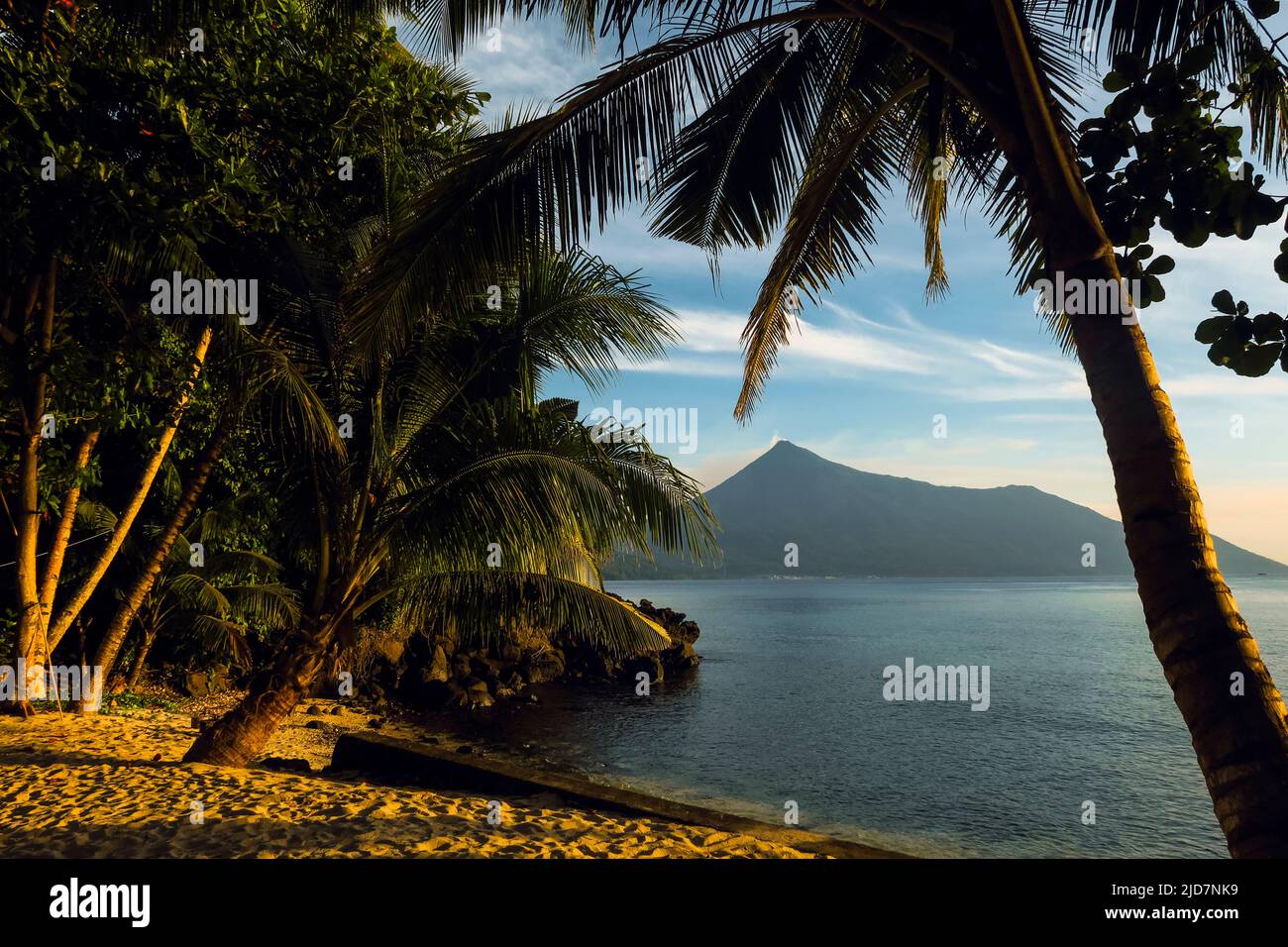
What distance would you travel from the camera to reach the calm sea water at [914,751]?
15.0 meters

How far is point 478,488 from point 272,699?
3.42 meters

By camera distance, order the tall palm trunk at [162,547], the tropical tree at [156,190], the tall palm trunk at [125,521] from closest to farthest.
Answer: the tropical tree at [156,190] < the tall palm trunk at [162,547] < the tall palm trunk at [125,521]

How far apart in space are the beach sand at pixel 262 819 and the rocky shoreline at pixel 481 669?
13.6 meters

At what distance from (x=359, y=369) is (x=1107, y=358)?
25.3 feet

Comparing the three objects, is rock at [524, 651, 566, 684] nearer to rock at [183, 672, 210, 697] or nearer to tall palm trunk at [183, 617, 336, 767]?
rock at [183, 672, 210, 697]

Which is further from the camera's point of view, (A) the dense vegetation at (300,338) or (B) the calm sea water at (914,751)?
(B) the calm sea water at (914,751)

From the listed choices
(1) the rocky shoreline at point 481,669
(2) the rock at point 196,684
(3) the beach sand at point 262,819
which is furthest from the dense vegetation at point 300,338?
(1) the rocky shoreline at point 481,669

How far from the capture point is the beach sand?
17.9ft

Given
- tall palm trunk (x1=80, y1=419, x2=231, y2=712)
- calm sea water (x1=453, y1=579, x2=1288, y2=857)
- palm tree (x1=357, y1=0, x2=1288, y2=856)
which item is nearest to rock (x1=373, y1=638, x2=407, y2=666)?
calm sea water (x1=453, y1=579, x2=1288, y2=857)

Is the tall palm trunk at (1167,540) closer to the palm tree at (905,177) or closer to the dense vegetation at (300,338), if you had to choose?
the palm tree at (905,177)

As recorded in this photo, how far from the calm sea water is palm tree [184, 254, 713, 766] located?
Answer: 929 cm

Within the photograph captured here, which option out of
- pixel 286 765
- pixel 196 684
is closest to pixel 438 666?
pixel 196 684

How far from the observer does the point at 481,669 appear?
29.1m

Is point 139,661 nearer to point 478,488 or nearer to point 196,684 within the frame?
point 196,684
